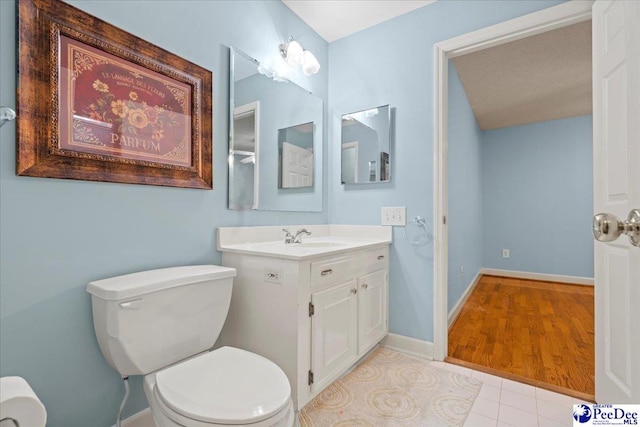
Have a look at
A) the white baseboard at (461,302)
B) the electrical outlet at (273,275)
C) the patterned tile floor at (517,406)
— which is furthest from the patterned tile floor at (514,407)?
the white baseboard at (461,302)

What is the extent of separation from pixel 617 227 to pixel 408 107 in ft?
5.21

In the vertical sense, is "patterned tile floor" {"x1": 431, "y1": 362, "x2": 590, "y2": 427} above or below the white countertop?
below

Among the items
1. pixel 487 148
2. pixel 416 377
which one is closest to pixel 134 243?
pixel 416 377

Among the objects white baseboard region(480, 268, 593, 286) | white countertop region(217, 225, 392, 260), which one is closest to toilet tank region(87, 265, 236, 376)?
white countertop region(217, 225, 392, 260)

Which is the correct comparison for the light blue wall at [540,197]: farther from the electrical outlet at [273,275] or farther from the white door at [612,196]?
the electrical outlet at [273,275]

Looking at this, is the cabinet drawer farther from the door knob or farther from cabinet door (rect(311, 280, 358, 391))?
the door knob

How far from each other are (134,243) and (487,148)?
17.0 feet

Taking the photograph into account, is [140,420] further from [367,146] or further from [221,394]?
[367,146]

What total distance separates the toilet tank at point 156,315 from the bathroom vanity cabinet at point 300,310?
0.17m

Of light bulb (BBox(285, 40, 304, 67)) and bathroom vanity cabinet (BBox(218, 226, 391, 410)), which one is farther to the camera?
light bulb (BBox(285, 40, 304, 67))

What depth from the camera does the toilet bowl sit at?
2.75 feet

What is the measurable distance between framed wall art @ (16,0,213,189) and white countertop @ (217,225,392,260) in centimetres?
32

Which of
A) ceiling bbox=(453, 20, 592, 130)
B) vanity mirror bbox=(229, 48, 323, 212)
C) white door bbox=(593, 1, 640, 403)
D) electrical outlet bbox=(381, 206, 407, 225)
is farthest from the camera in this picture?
ceiling bbox=(453, 20, 592, 130)

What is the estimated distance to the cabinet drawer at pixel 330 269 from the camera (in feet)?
4.67
